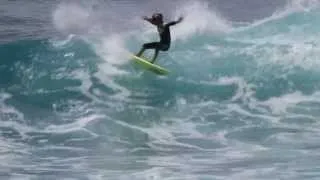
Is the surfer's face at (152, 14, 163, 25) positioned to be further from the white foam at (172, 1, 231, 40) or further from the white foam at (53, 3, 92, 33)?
the white foam at (53, 3, 92, 33)

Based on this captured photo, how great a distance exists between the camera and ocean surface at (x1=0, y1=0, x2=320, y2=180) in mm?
14727

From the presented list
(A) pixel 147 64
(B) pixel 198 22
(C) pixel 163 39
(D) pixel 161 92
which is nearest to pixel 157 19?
(C) pixel 163 39

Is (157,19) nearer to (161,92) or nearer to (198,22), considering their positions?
(161,92)

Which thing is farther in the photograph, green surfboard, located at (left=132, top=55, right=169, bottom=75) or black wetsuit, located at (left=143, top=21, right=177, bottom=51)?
green surfboard, located at (left=132, top=55, right=169, bottom=75)

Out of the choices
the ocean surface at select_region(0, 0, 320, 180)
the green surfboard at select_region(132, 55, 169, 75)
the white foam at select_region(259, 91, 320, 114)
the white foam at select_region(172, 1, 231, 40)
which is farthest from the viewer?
the white foam at select_region(172, 1, 231, 40)

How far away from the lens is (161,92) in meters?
19.0

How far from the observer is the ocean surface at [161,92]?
48.3 feet

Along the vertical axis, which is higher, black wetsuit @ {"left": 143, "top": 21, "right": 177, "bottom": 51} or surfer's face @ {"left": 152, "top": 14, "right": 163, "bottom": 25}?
surfer's face @ {"left": 152, "top": 14, "right": 163, "bottom": 25}

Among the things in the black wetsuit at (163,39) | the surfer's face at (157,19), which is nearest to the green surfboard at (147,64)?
the black wetsuit at (163,39)

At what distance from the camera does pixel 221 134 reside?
16.3 metres

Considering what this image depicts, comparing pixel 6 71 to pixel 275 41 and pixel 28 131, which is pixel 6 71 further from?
pixel 275 41

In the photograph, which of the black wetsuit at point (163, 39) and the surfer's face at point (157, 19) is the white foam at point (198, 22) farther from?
the surfer's face at point (157, 19)

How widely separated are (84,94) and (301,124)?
211 inches

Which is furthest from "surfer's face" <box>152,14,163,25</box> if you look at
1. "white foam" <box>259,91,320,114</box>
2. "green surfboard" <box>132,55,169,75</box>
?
"white foam" <box>259,91,320,114</box>
